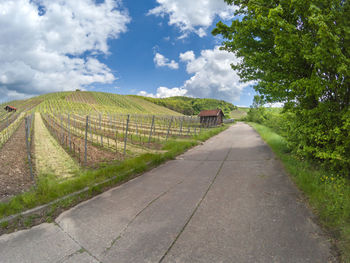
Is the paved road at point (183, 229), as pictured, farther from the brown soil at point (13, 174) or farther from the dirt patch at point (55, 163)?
the dirt patch at point (55, 163)

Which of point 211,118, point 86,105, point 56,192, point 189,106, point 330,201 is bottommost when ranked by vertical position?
point 56,192

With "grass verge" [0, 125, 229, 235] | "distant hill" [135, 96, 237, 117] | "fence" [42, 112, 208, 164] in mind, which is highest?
"distant hill" [135, 96, 237, 117]

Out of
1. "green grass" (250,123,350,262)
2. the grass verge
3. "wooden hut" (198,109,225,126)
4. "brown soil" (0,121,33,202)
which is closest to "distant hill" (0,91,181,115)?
"wooden hut" (198,109,225,126)

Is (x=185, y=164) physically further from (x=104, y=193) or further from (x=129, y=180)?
(x=104, y=193)

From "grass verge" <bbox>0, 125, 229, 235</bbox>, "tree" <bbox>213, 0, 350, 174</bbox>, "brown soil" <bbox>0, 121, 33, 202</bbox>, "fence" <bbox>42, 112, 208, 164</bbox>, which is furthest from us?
"fence" <bbox>42, 112, 208, 164</bbox>

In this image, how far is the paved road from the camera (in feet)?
8.96

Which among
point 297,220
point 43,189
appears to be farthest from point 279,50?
point 43,189

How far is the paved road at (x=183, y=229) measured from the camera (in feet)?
8.96

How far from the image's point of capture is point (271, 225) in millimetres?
3342

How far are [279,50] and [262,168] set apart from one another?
420cm

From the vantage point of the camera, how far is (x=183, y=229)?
10.9 feet

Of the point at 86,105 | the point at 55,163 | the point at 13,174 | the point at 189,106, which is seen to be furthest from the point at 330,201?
the point at 189,106

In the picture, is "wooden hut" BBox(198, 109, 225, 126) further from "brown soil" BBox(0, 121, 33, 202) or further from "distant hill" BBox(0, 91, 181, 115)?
"brown soil" BBox(0, 121, 33, 202)

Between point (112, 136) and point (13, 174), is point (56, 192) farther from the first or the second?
point (112, 136)
